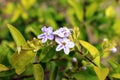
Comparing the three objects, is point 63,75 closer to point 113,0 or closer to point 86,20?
point 86,20

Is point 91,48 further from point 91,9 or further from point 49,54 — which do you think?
point 91,9

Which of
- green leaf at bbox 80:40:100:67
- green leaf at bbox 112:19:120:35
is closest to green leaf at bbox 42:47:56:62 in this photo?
green leaf at bbox 80:40:100:67

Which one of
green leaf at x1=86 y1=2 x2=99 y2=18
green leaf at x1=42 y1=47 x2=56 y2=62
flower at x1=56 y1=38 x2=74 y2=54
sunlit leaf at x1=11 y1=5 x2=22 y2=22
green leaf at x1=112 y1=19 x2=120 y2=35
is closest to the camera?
flower at x1=56 y1=38 x2=74 y2=54

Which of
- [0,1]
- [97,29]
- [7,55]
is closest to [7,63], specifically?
[7,55]

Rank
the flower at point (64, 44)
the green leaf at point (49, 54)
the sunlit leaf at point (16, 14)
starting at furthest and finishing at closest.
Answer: the sunlit leaf at point (16, 14), the green leaf at point (49, 54), the flower at point (64, 44)

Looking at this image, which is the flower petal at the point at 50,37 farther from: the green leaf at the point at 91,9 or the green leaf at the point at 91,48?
the green leaf at the point at 91,9

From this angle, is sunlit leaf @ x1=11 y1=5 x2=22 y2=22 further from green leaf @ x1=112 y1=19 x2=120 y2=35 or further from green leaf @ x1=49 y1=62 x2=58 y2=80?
green leaf @ x1=49 y1=62 x2=58 y2=80

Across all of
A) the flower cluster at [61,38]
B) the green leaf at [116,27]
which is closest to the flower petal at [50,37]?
the flower cluster at [61,38]

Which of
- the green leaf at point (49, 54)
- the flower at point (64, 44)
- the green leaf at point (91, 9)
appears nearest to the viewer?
the flower at point (64, 44)
